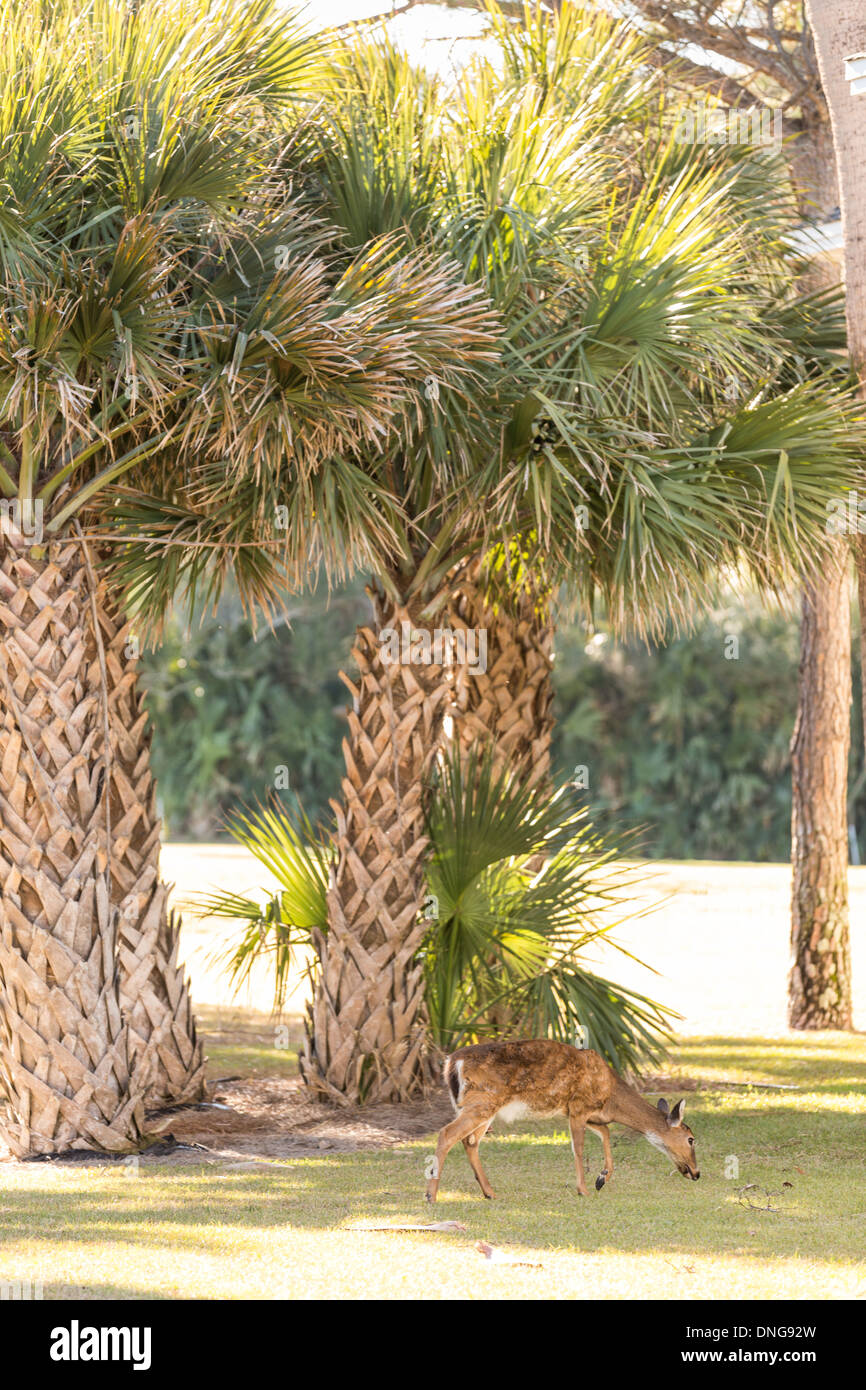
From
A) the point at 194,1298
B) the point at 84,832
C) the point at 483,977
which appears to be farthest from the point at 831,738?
the point at 194,1298

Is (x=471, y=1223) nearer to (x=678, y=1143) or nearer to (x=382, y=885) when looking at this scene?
(x=678, y=1143)

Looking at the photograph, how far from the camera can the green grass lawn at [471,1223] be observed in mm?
4914

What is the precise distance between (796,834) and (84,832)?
20.8ft

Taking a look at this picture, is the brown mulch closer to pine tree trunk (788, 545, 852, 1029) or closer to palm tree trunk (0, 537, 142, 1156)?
palm tree trunk (0, 537, 142, 1156)

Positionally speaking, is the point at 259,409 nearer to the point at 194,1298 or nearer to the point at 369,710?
the point at 369,710

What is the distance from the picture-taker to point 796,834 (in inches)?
460

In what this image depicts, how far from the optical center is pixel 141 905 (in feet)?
26.5

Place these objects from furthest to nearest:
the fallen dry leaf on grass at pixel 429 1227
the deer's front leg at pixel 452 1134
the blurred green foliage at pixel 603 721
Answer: the blurred green foliage at pixel 603 721 < the deer's front leg at pixel 452 1134 < the fallen dry leaf on grass at pixel 429 1227

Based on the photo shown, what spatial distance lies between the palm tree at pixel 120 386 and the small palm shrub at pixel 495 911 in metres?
1.13

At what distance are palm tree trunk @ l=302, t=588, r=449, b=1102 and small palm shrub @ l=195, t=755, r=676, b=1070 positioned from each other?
0.55 feet

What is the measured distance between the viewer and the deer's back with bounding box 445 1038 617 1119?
6188mm

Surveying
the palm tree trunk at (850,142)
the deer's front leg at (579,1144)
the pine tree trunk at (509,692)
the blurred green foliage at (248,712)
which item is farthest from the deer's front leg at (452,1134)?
the blurred green foliage at (248,712)

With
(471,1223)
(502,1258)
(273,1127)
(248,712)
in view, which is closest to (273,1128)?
(273,1127)

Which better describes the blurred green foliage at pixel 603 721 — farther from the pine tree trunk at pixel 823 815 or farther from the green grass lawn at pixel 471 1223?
the green grass lawn at pixel 471 1223
